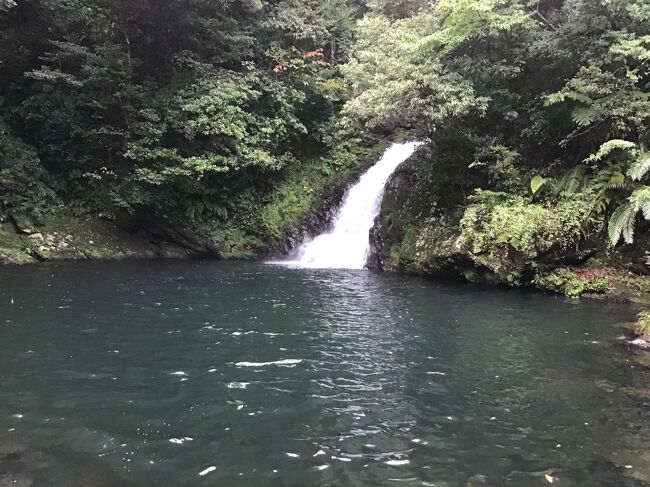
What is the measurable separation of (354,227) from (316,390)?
13605mm

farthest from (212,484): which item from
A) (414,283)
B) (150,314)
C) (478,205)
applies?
(478,205)

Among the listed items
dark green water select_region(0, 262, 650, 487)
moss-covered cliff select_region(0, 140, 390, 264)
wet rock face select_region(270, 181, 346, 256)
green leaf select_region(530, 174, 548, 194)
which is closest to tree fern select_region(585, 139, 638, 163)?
green leaf select_region(530, 174, 548, 194)

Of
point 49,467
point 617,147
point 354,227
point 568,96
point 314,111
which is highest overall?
point 314,111

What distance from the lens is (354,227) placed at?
65.9 feet

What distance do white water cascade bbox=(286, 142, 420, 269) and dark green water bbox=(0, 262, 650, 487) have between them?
6877 millimetres

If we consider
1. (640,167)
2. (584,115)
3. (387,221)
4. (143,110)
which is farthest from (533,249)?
(143,110)

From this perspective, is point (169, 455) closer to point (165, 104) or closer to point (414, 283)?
point (414, 283)

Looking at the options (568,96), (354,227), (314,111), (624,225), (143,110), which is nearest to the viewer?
(624,225)

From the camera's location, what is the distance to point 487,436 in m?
5.55

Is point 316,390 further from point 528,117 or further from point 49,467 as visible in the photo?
point 528,117

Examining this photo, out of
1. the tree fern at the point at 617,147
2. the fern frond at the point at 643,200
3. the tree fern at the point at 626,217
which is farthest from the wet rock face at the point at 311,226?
the fern frond at the point at 643,200

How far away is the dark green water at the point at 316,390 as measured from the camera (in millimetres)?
4883

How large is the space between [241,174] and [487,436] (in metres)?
17.5

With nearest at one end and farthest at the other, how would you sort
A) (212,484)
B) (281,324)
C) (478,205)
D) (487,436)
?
1. (212,484)
2. (487,436)
3. (281,324)
4. (478,205)
